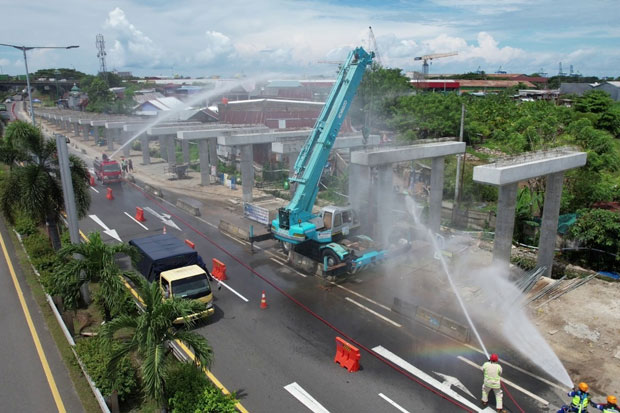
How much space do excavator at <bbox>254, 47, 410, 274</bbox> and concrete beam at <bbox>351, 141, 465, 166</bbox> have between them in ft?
6.76

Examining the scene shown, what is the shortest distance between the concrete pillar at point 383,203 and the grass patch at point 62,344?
1748cm

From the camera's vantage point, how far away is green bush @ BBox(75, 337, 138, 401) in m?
11.9

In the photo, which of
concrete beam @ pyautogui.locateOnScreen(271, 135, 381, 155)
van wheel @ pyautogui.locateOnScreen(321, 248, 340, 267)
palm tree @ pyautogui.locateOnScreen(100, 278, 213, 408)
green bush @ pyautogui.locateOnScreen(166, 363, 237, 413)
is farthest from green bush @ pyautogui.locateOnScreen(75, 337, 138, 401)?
concrete beam @ pyautogui.locateOnScreen(271, 135, 381, 155)

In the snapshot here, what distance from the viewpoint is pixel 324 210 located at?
23.7 metres

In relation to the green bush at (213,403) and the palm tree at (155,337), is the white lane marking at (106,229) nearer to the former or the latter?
the palm tree at (155,337)

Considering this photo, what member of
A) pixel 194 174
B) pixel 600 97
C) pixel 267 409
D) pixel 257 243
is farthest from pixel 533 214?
pixel 600 97

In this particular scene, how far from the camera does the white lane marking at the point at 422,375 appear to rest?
1304 centimetres

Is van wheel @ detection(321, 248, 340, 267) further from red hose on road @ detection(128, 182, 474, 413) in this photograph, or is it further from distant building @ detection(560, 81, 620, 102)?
distant building @ detection(560, 81, 620, 102)

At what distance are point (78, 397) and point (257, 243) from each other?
15.8 m

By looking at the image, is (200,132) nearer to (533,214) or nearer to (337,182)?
(337,182)

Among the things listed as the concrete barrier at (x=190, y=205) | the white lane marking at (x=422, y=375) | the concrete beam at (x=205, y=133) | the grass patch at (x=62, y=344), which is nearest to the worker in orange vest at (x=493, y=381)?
the white lane marking at (x=422, y=375)

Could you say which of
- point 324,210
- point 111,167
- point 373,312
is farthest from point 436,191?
point 111,167

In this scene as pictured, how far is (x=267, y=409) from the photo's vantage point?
1262 centimetres

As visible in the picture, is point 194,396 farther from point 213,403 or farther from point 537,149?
point 537,149
